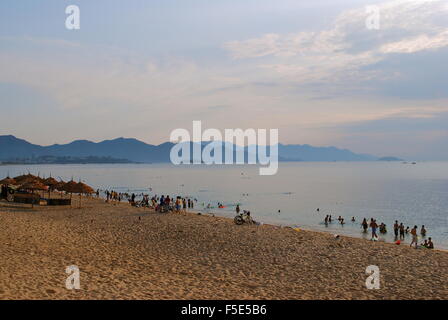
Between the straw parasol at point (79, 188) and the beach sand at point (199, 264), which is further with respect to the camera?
the straw parasol at point (79, 188)

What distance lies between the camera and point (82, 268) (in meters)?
10.1

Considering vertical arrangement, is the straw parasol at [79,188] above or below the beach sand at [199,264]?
above

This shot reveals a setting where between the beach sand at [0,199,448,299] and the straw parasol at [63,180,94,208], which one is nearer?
the beach sand at [0,199,448,299]

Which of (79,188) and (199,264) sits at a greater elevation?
(79,188)

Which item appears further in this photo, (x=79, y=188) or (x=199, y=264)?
(x=79, y=188)

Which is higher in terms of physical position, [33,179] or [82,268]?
[33,179]

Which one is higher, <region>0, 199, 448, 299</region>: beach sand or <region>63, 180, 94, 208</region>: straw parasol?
<region>63, 180, 94, 208</region>: straw parasol

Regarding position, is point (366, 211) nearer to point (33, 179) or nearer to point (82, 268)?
point (33, 179)

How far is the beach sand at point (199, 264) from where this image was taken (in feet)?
28.4

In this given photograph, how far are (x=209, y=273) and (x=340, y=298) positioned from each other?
3921 millimetres

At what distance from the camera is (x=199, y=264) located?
11.8m

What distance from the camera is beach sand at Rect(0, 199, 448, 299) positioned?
865 centimetres

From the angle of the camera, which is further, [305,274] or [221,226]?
[221,226]
